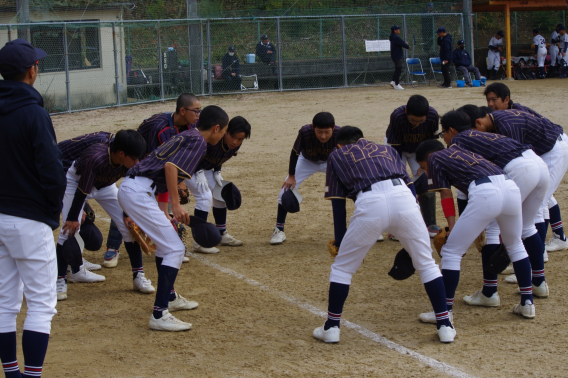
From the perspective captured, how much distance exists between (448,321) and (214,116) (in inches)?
98.3

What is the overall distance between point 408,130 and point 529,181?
2.25m

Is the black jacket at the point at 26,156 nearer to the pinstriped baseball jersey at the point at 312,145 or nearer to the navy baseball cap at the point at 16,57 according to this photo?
the navy baseball cap at the point at 16,57

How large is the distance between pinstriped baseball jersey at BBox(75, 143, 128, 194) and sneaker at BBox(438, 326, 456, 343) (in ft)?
10.5

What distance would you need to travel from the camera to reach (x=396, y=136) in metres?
7.00

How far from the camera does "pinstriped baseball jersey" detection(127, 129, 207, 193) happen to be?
15.1 feet

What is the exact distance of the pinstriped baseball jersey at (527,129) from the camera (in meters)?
5.25

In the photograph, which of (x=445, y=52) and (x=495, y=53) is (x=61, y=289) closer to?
(x=445, y=52)

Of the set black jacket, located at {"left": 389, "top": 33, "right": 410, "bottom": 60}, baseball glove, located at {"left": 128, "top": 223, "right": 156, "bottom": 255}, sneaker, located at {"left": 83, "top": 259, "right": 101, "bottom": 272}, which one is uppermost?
black jacket, located at {"left": 389, "top": 33, "right": 410, "bottom": 60}

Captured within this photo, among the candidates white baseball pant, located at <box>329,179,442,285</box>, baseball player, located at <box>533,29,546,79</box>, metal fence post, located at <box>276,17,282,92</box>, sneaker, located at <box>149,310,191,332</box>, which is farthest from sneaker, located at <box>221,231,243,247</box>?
baseball player, located at <box>533,29,546,79</box>

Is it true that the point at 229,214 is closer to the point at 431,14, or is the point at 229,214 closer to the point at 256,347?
the point at 256,347

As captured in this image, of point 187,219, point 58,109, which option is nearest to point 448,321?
point 187,219

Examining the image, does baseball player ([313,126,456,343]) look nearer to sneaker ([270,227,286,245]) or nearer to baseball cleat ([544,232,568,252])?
baseball cleat ([544,232,568,252])

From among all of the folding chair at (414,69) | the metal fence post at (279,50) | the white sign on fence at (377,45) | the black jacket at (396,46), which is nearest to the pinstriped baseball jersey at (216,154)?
the metal fence post at (279,50)

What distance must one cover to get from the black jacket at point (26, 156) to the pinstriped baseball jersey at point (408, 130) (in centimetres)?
440
